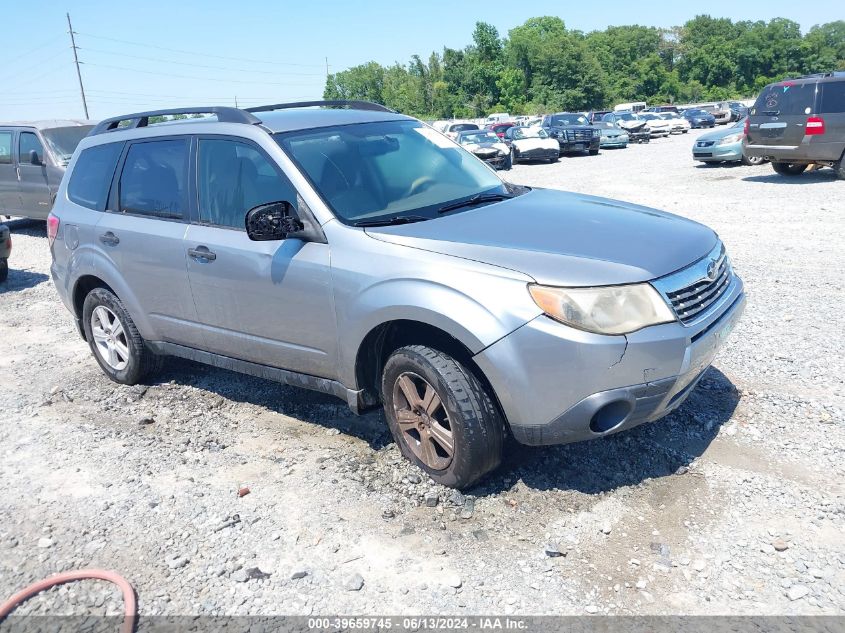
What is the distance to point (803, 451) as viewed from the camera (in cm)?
382

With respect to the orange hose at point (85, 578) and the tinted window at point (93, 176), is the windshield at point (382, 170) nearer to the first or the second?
the tinted window at point (93, 176)

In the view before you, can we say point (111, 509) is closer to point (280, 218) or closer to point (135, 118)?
point (280, 218)

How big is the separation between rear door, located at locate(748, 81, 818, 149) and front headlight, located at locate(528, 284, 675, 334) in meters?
13.3

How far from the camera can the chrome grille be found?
128 inches

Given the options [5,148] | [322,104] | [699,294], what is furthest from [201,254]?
[5,148]

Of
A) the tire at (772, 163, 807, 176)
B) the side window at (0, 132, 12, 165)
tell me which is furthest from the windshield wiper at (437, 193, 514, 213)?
the tire at (772, 163, 807, 176)

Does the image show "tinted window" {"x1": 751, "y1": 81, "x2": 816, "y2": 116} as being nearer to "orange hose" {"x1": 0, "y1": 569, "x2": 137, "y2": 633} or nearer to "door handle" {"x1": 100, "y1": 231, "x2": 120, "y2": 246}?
"door handle" {"x1": 100, "y1": 231, "x2": 120, "y2": 246}

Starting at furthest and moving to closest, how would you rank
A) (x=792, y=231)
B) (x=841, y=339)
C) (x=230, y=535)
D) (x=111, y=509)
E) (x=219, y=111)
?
(x=792, y=231), (x=841, y=339), (x=219, y=111), (x=111, y=509), (x=230, y=535)

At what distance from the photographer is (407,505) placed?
11.8ft

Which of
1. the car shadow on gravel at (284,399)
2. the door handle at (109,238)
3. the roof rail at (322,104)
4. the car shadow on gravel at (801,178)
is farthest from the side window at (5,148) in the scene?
the car shadow on gravel at (801,178)

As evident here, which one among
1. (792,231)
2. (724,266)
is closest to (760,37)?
(792,231)

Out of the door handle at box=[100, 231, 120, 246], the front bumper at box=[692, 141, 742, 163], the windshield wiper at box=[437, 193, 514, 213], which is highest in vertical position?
the windshield wiper at box=[437, 193, 514, 213]

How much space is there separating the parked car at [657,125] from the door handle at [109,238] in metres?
37.8

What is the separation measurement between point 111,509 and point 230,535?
79 centimetres
